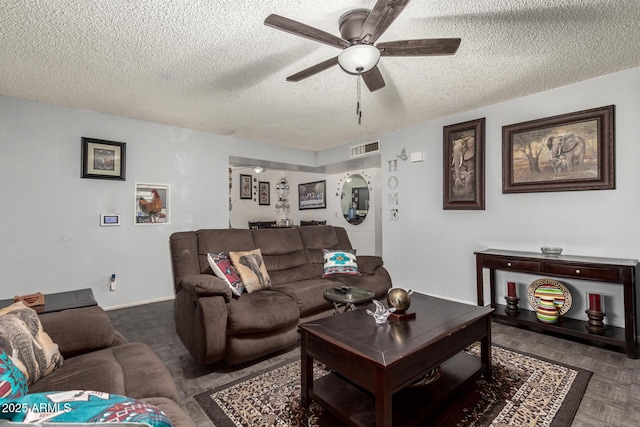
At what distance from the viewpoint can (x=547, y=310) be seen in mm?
2836

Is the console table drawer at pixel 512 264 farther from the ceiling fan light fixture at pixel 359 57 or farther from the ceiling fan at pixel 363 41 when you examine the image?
the ceiling fan light fixture at pixel 359 57

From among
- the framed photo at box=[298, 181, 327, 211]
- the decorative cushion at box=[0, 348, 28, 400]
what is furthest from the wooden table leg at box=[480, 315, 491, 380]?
the framed photo at box=[298, 181, 327, 211]

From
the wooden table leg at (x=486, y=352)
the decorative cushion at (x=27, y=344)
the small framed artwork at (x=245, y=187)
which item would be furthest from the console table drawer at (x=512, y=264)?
the small framed artwork at (x=245, y=187)

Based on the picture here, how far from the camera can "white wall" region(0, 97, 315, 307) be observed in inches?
126

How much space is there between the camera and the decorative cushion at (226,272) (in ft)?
8.45

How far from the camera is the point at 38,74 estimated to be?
8.74ft

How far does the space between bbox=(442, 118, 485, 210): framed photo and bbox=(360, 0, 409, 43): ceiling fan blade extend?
7.85 ft

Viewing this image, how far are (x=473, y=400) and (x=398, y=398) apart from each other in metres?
0.50

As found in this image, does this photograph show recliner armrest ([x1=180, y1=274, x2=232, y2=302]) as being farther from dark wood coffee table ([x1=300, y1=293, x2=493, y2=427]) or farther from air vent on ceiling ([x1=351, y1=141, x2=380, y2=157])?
air vent on ceiling ([x1=351, y1=141, x2=380, y2=157])

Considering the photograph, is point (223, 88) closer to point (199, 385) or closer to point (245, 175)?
point (199, 385)

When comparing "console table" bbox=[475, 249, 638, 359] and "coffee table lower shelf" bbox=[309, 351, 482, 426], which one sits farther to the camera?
"console table" bbox=[475, 249, 638, 359]

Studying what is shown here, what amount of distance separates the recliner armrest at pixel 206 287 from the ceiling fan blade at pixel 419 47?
1.96m

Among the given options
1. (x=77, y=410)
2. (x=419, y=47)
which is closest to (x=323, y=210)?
(x=419, y=47)

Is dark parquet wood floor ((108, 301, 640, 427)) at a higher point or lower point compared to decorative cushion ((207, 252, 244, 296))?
lower
